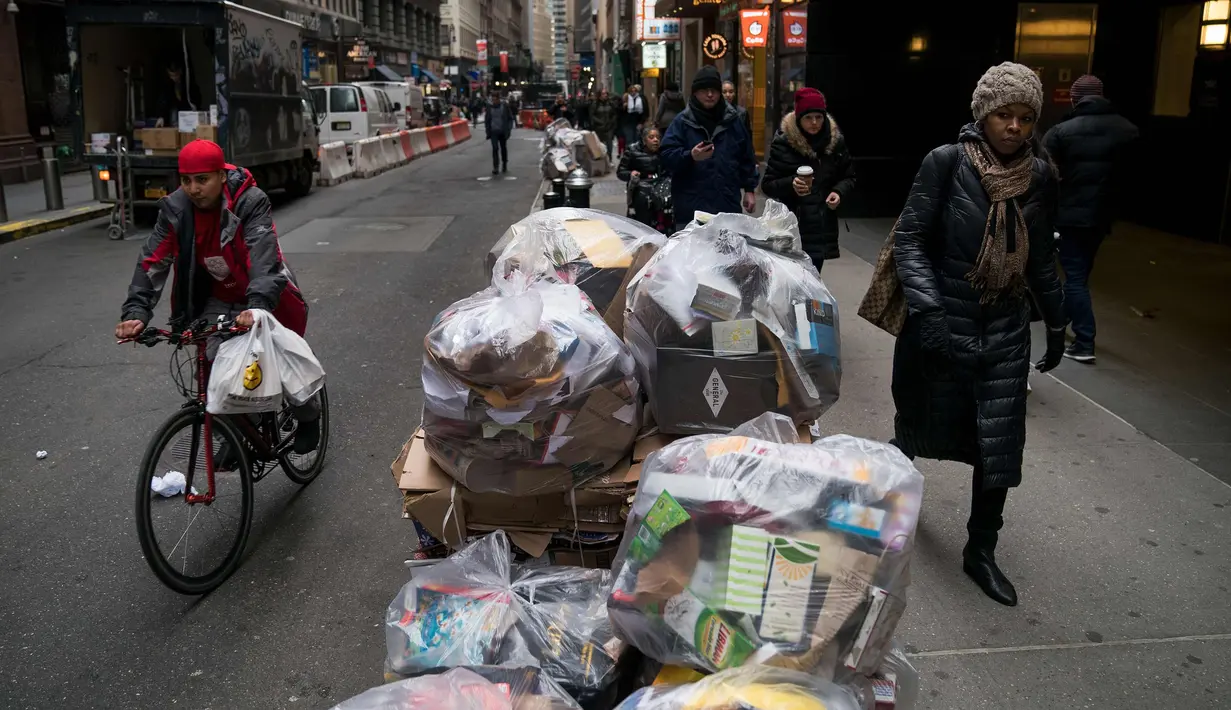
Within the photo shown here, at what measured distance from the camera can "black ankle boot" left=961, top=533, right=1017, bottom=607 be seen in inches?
152

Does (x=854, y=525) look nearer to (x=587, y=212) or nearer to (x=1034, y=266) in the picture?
(x=1034, y=266)

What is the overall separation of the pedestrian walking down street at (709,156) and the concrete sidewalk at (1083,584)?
2.05 metres

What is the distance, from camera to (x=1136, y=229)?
1258 centimetres

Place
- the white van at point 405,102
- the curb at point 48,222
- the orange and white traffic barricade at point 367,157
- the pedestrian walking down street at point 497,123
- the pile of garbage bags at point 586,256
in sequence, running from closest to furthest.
Result: the pile of garbage bags at point 586,256, the curb at point 48,222, the pedestrian walking down street at point 497,123, the orange and white traffic barricade at point 367,157, the white van at point 405,102

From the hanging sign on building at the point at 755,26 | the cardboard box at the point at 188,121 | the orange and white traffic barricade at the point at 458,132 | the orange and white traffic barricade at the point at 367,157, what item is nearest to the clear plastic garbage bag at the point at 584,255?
the cardboard box at the point at 188,121

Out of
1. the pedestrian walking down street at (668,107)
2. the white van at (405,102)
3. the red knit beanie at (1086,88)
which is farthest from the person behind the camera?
the white van at (405,102)

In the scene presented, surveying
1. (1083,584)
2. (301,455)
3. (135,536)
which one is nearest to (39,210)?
(301,455)

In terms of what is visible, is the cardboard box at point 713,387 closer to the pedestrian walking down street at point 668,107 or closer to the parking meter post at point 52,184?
the pedestrian walking down street at point 668,107

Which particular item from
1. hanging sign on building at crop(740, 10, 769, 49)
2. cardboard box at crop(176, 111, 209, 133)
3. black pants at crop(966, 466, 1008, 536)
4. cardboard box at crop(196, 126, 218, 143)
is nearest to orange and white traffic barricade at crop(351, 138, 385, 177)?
cardboard box at crop(176, 111, 209, 133)

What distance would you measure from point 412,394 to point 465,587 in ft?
12.9

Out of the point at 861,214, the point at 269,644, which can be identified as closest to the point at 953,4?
the point at 861,214

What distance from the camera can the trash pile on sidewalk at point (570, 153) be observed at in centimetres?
1460

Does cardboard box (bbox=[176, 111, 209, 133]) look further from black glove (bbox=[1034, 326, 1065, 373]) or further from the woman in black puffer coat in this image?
black glove (bbox=[1034, 326, 1065, 373])

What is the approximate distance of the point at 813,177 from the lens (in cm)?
654
